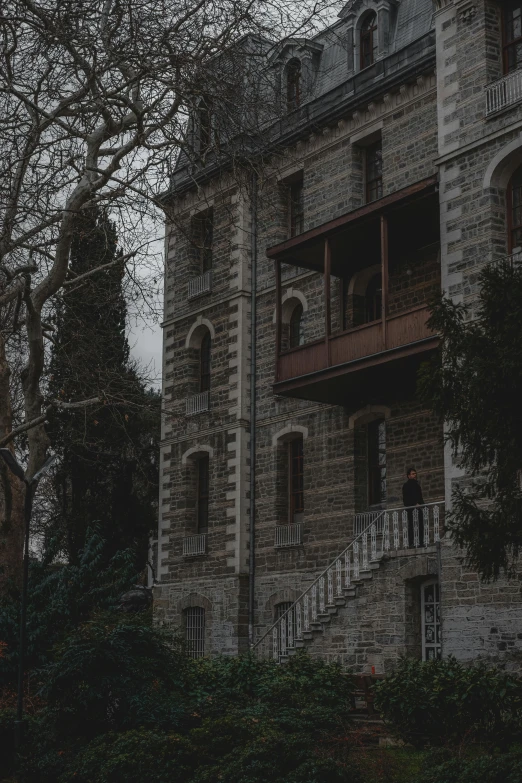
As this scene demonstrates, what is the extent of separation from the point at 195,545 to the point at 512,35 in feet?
49.3

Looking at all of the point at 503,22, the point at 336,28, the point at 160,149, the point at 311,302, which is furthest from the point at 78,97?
the point at 336,28

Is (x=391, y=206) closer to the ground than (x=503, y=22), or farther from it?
closer to the ground

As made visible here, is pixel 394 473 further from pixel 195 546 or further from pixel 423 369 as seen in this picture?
pixel 423 369

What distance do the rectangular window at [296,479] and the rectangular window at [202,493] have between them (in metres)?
3.46

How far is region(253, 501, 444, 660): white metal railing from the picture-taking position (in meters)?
20.6

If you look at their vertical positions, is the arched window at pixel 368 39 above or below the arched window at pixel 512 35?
above

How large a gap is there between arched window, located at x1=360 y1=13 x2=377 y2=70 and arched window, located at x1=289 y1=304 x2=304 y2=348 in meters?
6.14

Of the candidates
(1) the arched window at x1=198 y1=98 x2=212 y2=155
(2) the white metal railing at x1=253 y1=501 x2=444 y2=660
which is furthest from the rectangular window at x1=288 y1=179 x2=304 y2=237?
(1) the arched window at x1=198 y1=98 x2=212 y2=155

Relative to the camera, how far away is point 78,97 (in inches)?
672

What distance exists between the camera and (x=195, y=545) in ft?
95.9

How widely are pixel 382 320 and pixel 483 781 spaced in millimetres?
13290

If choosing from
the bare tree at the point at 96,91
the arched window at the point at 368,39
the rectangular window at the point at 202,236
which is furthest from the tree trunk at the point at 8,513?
the arched window at the point at 368,39

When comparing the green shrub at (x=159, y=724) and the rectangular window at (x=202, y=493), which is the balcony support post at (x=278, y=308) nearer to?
the rectangular window at (x=202, y=493)

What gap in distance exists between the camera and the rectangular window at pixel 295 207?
1118 inches
